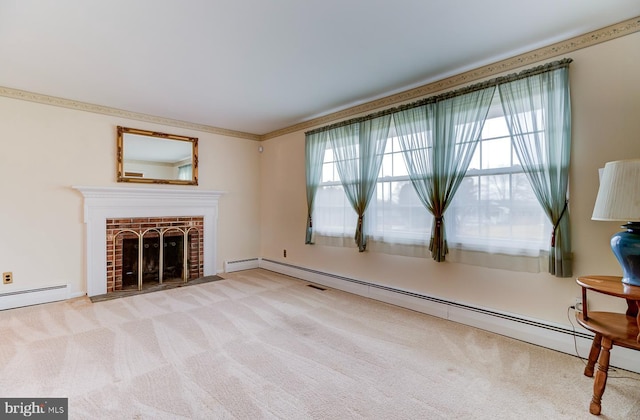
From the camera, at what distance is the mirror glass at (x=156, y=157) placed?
4.13 meters

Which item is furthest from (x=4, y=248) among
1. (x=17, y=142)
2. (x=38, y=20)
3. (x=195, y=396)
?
(x=195, y=396)

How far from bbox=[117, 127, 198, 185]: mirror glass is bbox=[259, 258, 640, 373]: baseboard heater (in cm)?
301

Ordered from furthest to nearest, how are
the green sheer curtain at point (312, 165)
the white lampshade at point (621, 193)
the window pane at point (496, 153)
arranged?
the green sheer curtain at point (312, 165) → the window pane at point (496, 153) → the white lampshade at point (621, 193)

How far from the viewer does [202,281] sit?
4504mm

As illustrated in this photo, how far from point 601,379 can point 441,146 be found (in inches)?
84.6

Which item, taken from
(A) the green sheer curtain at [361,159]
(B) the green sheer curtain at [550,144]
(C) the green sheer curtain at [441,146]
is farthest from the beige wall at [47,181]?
(B) the green sheer curtain at [550,144]

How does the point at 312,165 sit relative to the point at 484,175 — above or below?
above

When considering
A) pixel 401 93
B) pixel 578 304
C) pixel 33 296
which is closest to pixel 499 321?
pixel 578 304

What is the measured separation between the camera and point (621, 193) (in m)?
1.66

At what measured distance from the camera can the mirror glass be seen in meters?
4.13

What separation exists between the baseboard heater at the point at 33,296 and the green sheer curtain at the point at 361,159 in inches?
149

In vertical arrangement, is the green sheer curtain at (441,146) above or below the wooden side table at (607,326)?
above

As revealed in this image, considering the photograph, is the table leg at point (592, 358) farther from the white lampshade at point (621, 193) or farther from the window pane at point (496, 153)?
the window pane at point (496, 153)

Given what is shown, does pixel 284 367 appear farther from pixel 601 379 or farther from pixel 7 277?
pixel 7 277
